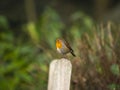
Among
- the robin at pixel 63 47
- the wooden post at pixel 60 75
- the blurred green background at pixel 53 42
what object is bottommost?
the wooden post at pixel 60 75

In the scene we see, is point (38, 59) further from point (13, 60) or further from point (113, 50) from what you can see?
point (113, 50)

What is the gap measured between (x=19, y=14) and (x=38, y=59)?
150 inches

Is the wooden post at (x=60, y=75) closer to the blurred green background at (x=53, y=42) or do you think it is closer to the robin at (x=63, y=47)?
the robin at (x=63, y=47)

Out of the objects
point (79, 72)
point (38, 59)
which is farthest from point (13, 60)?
point (79, 72)

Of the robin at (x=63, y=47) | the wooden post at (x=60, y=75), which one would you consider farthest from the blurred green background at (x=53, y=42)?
the wooden post at (x=60, y=75)

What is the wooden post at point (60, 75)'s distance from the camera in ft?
18.4

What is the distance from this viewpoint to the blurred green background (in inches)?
283

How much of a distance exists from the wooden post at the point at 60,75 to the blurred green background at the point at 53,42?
1.14 meters

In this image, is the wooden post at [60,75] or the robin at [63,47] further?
the robin at [63,47]

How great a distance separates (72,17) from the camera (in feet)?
45.0

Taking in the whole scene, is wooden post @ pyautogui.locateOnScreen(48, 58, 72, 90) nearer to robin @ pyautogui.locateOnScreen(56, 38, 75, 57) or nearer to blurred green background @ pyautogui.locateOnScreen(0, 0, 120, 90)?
robin @ pyautogui.locateOnScreen(56, 38, 75, 57)

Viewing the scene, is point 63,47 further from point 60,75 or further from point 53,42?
point 53,42

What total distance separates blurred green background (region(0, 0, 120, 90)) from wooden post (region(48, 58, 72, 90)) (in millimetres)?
1137

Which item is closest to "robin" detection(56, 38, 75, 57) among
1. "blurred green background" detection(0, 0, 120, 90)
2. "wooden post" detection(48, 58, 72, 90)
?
"blurred green background" detection(0, 0, 120, 90)
